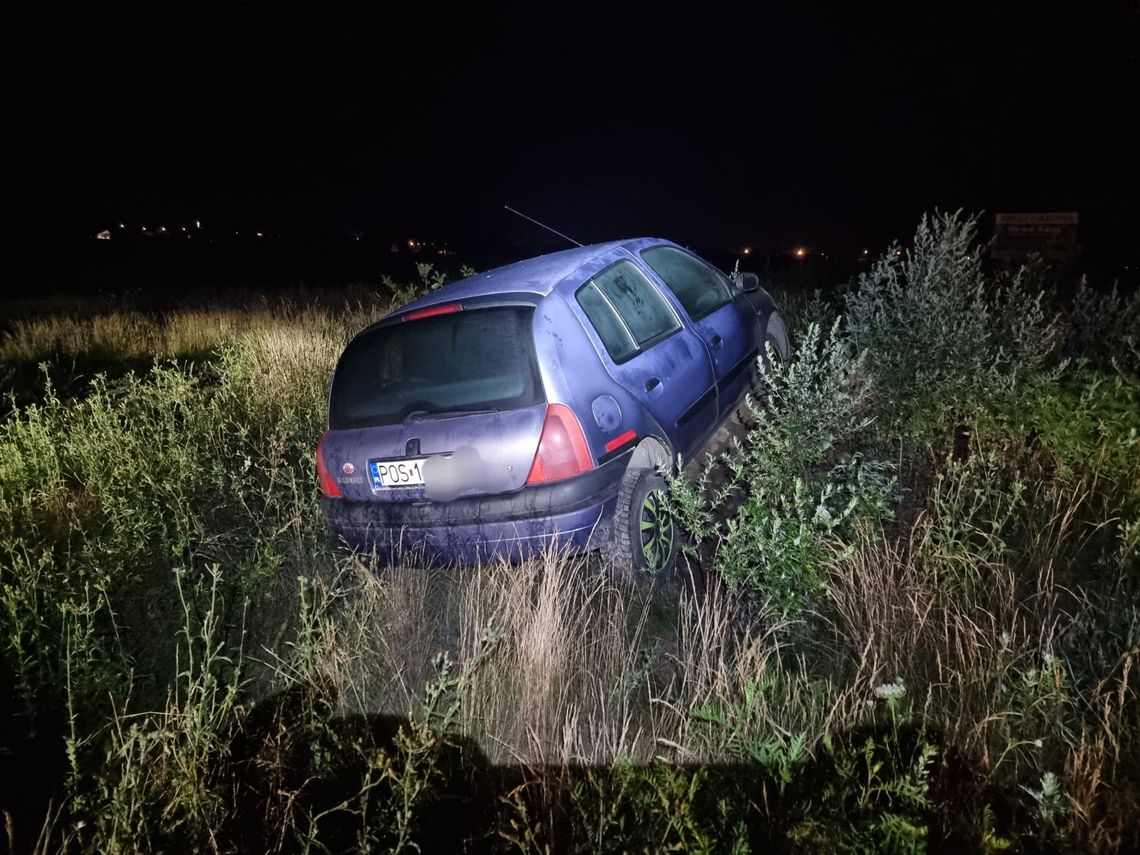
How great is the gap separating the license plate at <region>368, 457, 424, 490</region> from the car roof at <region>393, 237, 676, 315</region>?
2.82ft

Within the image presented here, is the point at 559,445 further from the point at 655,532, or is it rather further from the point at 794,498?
the point at 794,498

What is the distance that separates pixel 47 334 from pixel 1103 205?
83.7 feet

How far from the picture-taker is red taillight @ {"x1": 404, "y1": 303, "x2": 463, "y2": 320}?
10.9 ft

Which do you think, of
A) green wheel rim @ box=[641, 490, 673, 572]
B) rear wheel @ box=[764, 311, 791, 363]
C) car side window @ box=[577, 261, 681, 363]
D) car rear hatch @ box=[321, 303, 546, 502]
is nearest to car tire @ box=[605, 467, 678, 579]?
green wheel rim @ box=[641, 490, 673, 572]

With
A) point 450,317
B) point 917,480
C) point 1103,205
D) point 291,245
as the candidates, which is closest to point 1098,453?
point 917,480

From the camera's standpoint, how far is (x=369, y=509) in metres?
3.31

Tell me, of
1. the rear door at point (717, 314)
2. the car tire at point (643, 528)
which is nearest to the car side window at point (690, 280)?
the rear door at point (717, 314)

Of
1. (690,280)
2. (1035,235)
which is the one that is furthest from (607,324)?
(1035,235)

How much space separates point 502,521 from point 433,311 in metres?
1.16

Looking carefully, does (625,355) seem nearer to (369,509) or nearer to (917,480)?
(369,509)

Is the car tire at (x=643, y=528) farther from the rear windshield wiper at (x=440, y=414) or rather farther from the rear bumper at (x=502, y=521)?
the rear windshield wiper at (x=440, y=414)

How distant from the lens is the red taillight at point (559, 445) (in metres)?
2.98

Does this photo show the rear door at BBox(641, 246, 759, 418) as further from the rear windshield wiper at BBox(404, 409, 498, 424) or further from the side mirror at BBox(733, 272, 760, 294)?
the rear windshield wiper at BBox(404, 409, 498, 424)

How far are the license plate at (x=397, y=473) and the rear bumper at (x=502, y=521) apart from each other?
0.10 m
